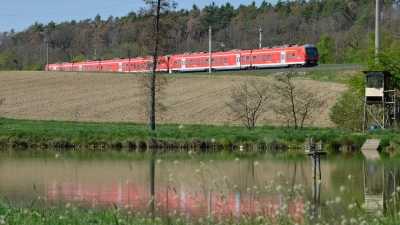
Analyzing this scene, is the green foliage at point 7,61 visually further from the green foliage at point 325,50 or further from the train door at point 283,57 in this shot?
the train door at point 283,57

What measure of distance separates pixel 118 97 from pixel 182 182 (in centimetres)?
4199

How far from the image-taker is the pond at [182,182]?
55.5 ft

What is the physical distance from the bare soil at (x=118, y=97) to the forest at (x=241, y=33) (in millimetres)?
23787

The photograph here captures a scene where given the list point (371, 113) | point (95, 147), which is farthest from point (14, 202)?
point (371, 113)

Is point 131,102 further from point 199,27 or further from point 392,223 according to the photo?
point 199,27

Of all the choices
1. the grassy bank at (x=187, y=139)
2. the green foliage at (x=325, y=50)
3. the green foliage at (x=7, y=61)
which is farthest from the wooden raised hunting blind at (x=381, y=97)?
the green foliage at (x=7, y=61)

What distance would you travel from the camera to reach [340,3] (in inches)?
5551

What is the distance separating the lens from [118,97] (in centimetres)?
6359

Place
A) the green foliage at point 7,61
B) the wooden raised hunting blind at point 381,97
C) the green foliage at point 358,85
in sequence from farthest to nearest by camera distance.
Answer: the green foliage at point 7,61 → the green foliage at point 358,85 → the wooden raised hunting blind at point 381,97

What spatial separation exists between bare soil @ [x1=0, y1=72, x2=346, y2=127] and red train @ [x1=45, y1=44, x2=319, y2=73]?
365cm

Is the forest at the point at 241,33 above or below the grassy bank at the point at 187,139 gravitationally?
above

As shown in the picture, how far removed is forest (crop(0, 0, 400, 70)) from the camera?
4348 inches

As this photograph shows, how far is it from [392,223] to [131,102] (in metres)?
49.6

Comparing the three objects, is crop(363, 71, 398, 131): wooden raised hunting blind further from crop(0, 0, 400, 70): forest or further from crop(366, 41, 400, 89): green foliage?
crop(0, 0, 400, 70): forest
